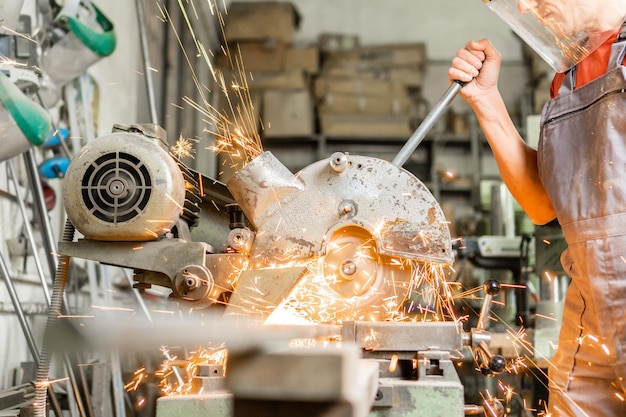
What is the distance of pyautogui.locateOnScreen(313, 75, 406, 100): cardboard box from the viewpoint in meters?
5.76

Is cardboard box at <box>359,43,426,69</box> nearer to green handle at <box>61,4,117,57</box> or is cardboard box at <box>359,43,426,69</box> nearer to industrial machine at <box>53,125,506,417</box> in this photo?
green handle at <box>61,4,117,57</box>

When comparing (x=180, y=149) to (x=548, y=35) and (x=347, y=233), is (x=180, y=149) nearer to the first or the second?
(x=347, y=233)

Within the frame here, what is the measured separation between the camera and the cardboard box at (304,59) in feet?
19.1

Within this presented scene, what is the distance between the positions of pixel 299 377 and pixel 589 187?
111 centimetres

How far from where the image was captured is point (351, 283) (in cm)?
149

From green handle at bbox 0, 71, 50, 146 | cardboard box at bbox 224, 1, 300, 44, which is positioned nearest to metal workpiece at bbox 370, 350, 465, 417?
green handle at bbox 0, 71, 50, 146

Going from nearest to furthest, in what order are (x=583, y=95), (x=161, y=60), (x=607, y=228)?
1. (x=607, y=228)
2. (x=583, y=95)
3. (x=161, y=60)

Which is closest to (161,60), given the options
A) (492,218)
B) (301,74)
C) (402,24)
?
(301,74)

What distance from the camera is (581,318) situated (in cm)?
166

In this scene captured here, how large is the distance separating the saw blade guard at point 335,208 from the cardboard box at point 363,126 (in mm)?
4216

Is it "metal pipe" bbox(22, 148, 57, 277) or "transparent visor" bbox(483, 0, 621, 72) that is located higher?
"transparent visor" bbox(483, 0, 621, 72)

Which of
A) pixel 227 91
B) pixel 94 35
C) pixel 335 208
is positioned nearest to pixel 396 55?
pixel 227 91

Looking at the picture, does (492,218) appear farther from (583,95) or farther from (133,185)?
(133,185)

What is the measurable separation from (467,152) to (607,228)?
16.0ft
